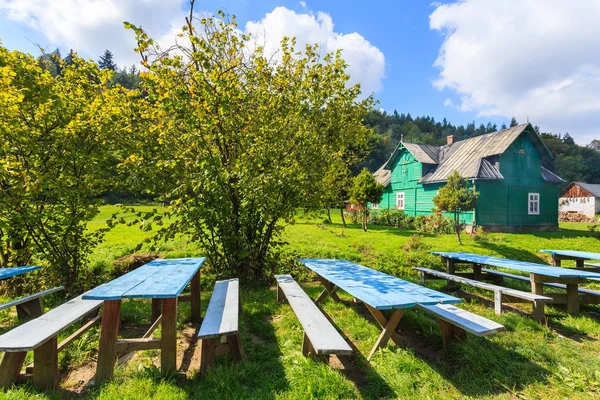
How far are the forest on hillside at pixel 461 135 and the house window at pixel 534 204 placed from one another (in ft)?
71.4

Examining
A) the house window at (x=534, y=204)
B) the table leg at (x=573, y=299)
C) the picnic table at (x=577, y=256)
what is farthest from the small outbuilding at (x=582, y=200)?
the table leg at (x=573, y=299)

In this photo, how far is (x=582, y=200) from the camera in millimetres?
38344

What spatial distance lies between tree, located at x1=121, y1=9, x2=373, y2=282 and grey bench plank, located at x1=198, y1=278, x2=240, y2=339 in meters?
1.55

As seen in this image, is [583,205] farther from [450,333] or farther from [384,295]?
[384,295]

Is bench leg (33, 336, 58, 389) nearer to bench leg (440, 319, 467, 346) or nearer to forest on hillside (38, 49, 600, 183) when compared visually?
bench leg (440, 319, 467, 346)

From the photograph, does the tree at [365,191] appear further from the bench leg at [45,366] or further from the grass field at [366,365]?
the bench leg at [45,366]

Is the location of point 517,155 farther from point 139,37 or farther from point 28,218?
point 28,218

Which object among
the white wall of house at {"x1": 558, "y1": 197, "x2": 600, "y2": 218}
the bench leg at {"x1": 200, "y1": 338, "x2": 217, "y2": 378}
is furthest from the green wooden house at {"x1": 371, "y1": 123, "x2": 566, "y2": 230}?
the white wall of house at {"x1": 558, "y1": 197, "x2": 600, "y2": 218}

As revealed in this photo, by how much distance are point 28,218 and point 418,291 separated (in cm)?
585

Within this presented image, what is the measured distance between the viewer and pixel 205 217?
17.5ft

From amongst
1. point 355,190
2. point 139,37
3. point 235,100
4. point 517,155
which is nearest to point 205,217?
point 235,100

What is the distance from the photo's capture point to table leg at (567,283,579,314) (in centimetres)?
480

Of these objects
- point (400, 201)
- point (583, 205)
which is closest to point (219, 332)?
point (400, 201)

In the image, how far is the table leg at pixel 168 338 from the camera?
285 centimetres
